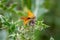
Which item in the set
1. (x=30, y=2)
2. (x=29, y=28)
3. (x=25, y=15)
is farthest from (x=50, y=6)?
(x=29, y=28)

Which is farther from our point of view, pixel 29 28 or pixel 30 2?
pixel 30 2

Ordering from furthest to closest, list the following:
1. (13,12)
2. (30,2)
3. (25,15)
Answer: (30,2) < (25,15) < (13,12)

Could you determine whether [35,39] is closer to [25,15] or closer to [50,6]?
[25,15]

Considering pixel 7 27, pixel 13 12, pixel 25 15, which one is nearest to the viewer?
pixel 7 27

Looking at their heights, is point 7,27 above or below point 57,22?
above

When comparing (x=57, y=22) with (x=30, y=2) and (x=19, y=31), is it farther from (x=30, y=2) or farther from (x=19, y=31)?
(x=19, y=31)

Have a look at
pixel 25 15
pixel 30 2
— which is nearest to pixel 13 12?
pixel 25 15
